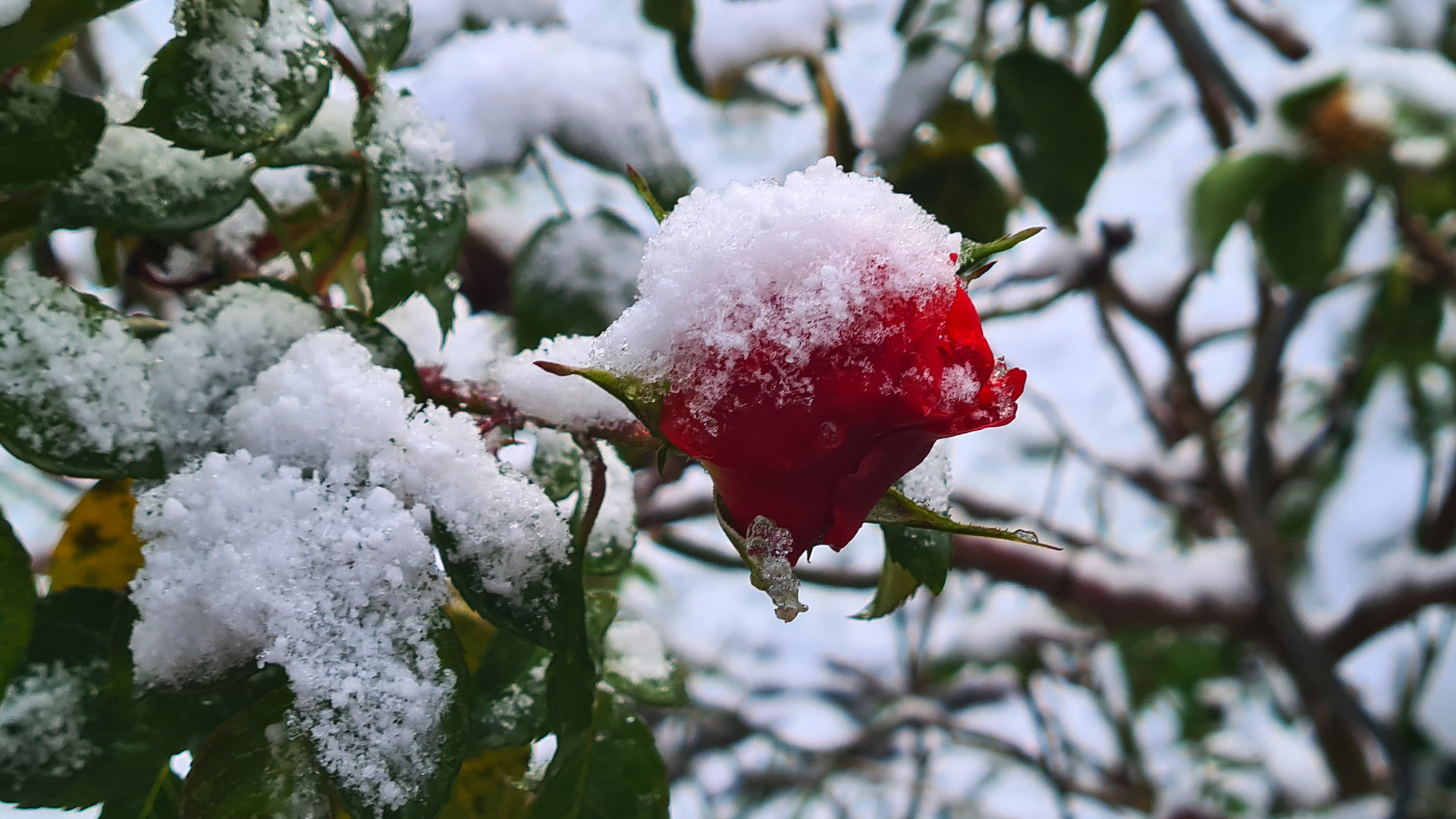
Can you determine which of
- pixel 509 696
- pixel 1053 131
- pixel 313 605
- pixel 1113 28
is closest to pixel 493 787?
pixel 509 696

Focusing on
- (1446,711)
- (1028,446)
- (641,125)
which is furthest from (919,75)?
(1028,446)

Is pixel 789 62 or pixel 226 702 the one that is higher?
pixel 789 62

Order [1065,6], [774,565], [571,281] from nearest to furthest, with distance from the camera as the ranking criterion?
[774,565]
[571,281]
[1065,6]

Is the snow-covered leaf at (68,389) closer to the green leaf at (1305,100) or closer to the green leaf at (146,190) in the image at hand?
the green leaf at (146,190)

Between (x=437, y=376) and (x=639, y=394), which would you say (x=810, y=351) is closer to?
(x=639, y=394)

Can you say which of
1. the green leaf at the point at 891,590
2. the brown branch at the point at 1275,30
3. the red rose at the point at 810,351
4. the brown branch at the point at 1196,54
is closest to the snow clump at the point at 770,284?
the red rose at the point at 810,351

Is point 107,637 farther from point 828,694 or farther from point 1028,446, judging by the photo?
point 1028,446

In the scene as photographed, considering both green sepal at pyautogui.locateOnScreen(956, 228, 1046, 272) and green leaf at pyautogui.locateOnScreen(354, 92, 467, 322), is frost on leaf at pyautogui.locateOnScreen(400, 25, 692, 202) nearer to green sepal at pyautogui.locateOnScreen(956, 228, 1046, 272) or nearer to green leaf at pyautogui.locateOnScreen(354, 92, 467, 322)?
green leaf at pyautogui.locateOnScreen(354, 92, 467, 322)
